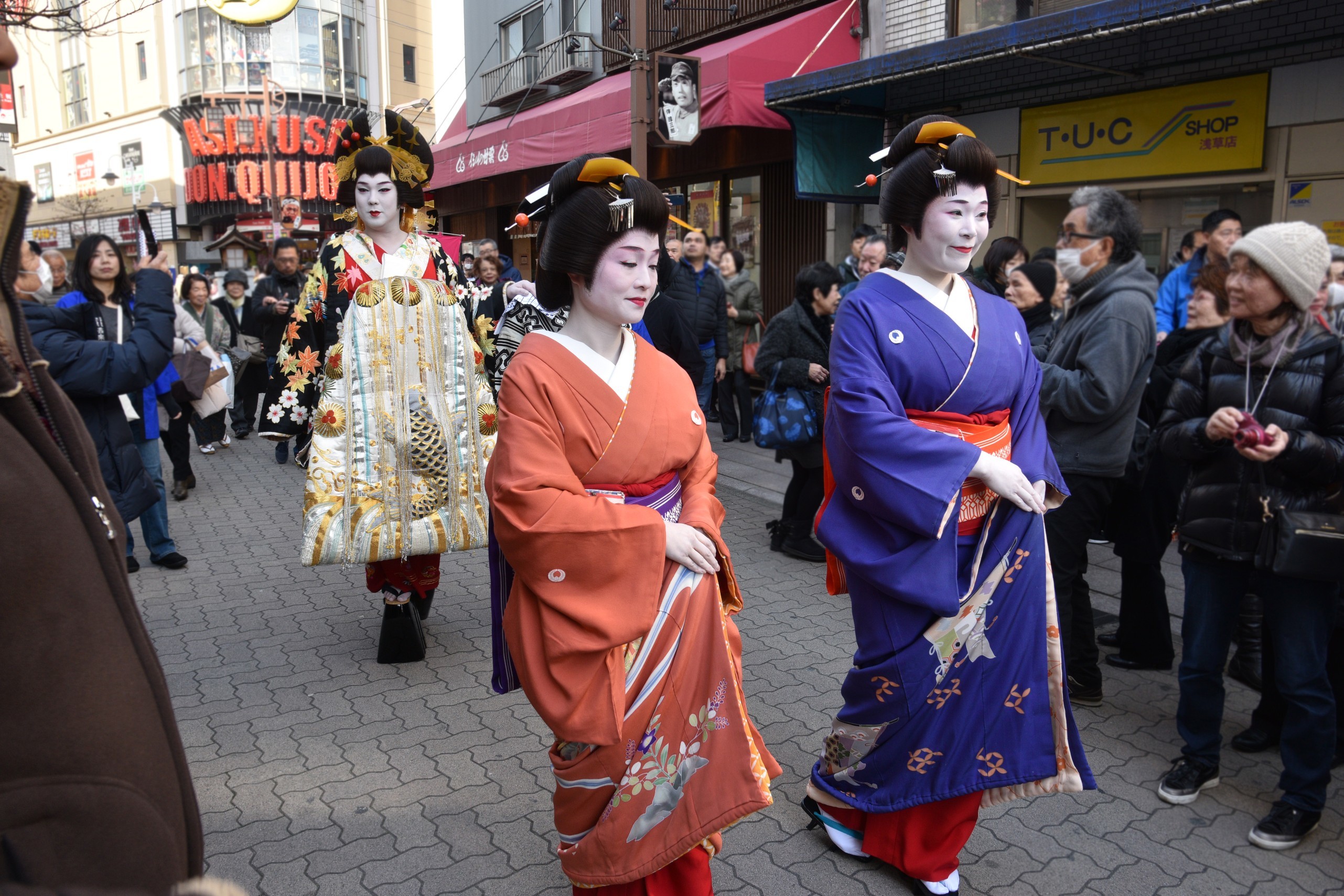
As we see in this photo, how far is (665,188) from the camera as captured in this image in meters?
13.3

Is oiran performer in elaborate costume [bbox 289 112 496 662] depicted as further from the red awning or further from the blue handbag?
the red awning

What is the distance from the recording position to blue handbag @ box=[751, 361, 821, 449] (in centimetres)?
531

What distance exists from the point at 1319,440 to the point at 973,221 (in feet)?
3.58

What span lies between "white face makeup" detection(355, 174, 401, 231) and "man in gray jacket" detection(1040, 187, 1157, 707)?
2489mm

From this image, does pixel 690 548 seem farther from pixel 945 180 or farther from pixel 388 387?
pixel 388 387

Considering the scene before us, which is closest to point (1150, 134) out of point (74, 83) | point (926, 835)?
point (926, 835)

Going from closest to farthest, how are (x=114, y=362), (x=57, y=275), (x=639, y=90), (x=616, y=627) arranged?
Result: (x=616, y=627)
(x=114, y=362)
(x=57, y=275)
(x=639, y=90)

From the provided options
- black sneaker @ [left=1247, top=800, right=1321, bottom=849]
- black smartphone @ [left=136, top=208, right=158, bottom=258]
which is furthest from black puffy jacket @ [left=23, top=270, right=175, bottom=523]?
black sneaker @ [left=1247, top=800, right=1321, bottom=849]

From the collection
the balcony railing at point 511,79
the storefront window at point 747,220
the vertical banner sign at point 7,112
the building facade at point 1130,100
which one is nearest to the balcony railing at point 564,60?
the balcony railing at point 511,79

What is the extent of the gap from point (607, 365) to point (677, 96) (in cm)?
725

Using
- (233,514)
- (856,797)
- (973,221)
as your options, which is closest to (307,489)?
(856,797)

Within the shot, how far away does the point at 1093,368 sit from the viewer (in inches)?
134

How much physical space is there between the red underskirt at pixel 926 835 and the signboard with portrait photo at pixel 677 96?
7.33 m

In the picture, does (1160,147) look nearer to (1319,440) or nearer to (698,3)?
(1319,440)
